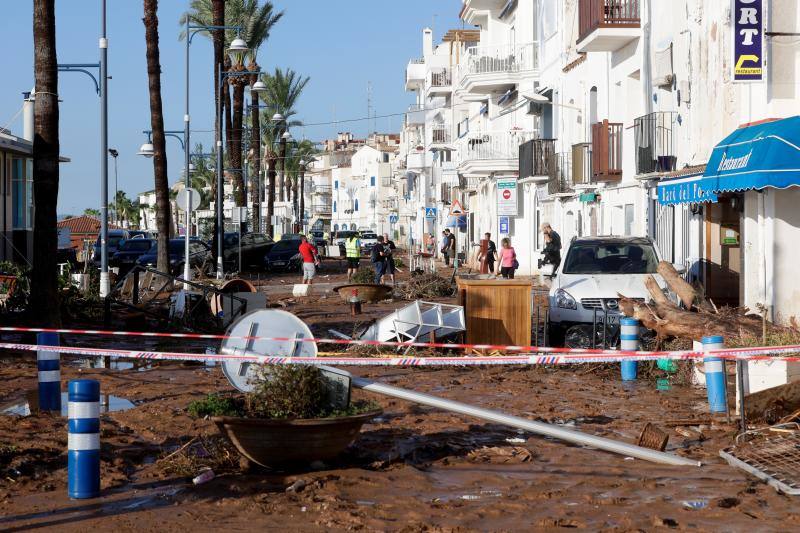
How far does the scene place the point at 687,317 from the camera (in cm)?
1498

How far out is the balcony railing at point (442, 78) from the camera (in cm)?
7319

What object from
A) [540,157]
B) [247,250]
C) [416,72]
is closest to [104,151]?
[540,157]

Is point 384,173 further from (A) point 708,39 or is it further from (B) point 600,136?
(A) point 708,39

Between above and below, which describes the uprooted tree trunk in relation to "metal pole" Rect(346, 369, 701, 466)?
above

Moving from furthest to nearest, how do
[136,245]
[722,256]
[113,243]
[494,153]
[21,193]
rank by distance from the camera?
[113,243]
[136,245]
[494,153]
[21,193]
[722,256]

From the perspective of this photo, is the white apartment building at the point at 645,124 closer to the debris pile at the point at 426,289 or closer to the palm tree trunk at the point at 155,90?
the debris pile at the point at 426,289

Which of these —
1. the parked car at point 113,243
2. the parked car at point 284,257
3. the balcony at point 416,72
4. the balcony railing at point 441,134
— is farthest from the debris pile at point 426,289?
the balcony at point 416,72

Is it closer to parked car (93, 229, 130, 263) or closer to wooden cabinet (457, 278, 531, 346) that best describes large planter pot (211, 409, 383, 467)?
wooden cabinet (457, 278, 531, 346)

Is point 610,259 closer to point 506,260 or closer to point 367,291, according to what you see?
point 506,260

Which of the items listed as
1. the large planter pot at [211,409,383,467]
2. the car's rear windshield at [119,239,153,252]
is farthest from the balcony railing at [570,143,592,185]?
the large planter pot at [211,409,383,467]

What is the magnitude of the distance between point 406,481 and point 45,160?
36.4 ft

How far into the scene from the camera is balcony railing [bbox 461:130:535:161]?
45.3 m

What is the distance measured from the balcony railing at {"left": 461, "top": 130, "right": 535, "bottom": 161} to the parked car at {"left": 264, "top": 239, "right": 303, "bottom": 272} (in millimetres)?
9851

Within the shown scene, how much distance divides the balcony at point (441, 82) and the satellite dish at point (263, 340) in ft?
209
